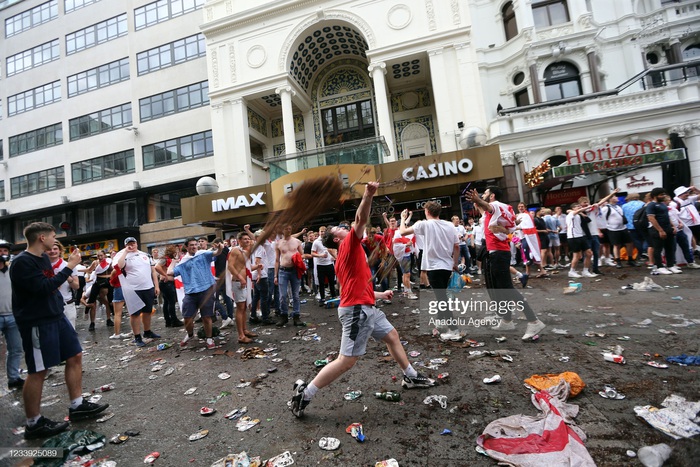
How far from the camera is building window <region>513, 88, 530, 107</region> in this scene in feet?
61.4

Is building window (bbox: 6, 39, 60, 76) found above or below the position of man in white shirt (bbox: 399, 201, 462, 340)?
above

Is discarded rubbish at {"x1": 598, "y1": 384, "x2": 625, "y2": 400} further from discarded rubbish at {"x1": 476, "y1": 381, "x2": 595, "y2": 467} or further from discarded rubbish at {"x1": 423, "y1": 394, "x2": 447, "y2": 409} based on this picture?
discarded rubbish at {"x1": 423, "y1": 394, "x2": 447, "y2": 409}

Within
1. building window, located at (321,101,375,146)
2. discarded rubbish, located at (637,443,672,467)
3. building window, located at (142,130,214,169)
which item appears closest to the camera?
discarded rubbish, located at (637,443,672,467)

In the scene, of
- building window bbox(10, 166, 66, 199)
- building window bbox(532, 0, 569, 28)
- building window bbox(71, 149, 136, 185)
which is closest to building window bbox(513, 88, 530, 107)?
building window bbox(532, 0, 569, 28)

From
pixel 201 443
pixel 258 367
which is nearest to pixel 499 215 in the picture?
pixel 258 367

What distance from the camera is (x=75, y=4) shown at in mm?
26156

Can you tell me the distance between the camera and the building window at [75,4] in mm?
25766

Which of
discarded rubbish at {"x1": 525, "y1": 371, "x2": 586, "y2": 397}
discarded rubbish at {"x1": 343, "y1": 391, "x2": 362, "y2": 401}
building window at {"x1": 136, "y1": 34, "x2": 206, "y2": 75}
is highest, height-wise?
building window at {"x1": 136, "y1": 34, "x2": 206, "y2": 75}

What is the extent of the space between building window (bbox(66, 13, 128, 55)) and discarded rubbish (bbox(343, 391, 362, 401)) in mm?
31605

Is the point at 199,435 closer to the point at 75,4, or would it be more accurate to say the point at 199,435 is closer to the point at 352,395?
the point at 352,395

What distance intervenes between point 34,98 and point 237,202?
25059 mm

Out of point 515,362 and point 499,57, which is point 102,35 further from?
point 515,362

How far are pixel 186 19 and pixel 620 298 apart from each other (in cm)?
2818

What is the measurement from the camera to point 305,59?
778 inches
